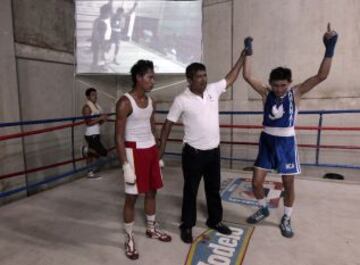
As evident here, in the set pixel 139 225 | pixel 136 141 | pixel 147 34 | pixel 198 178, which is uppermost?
pixel 147 34

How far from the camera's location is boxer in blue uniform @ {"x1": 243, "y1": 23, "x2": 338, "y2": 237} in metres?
2.34

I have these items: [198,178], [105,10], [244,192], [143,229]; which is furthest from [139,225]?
[105,10]

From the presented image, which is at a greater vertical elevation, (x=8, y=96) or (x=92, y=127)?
(x=8, y=96)

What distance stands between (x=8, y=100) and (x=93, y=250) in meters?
2.38

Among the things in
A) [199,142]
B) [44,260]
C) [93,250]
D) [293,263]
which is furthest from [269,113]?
[44,260]

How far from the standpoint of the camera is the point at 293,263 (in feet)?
6.95

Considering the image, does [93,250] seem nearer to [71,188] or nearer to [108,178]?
[71,188]

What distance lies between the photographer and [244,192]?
362 cm

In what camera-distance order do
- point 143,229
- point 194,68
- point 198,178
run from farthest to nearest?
point 143,229
point 198,178
point 194,68

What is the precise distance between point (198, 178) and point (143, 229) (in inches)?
30.1

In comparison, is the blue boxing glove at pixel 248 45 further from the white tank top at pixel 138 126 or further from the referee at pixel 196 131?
the white tank top at pixel 138 126

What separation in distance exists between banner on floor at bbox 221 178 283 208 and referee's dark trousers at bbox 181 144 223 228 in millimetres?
837

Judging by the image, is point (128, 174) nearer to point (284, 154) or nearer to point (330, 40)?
point (284, 154)

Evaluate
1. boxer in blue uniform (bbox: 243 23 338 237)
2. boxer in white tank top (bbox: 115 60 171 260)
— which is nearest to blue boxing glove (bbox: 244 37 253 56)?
Result: boxer in blue uniform (bbox: 243 23 338 237)
